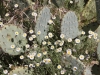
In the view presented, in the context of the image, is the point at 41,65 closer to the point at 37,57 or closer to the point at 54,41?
the point at 37,57

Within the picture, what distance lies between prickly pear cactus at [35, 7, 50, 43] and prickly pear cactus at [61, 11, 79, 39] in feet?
0.63

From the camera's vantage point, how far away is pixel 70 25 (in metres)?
2.64

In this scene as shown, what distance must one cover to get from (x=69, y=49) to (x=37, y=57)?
32cm

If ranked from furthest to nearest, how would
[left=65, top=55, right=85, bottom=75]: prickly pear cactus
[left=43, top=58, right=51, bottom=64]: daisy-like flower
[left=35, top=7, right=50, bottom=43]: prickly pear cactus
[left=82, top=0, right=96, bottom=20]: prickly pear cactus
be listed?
[left=82, top=0, right=96, bottom=20]: prickly pear cactus < [left=35, top=7, right=50, bottom=43]: prickly pear cactus < [left=43, top=58, right=51, bottom=64]: daisy-like flower < [left=65, top=55, right=85, bottom=75]: prickly pear cactus

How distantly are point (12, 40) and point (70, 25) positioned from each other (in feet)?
1.95

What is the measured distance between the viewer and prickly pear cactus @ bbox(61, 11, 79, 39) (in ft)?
8.47

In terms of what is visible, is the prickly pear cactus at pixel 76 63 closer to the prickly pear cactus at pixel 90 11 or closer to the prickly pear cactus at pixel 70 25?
the prickly pear cactus at pixel 70 25

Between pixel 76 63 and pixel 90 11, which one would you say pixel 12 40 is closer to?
pixel 76 63

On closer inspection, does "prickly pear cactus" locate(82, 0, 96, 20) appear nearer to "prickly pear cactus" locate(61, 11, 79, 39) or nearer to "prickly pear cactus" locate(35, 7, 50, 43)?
"prickly pear cactus" locate(61, 11, 79, 39)

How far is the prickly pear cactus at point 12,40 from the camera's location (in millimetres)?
2574

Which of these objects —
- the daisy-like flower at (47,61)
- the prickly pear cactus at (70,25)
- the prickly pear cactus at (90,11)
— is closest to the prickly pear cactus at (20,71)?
the daisy-like flower at (47,61)

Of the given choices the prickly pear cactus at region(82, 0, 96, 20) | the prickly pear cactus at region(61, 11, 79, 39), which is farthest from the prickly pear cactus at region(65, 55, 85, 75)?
the prickly pear cactus at region(82, 0, 96, 20)

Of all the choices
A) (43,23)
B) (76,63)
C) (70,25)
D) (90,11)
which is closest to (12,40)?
(43,23)

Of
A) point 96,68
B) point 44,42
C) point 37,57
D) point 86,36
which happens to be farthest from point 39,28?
point 96,68
